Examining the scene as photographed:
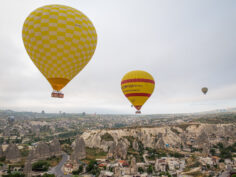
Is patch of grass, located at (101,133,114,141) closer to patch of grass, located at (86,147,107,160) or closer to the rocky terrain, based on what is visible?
the rocky terrain

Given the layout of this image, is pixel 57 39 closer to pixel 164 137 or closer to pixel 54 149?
pixel 54 149

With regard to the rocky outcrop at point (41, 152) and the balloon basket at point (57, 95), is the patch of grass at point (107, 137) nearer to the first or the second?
the rocky outcrop at point (41, 152)

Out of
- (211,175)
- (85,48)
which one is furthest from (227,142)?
(85,48)

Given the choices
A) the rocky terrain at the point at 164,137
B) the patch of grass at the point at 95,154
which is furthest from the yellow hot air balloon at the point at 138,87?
the rocky terrain at the point at 164,137

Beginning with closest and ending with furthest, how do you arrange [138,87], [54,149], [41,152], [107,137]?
[138,87]
[41,152]
[54,149]
[107,137]

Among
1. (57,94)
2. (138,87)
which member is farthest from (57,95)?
(138,87)

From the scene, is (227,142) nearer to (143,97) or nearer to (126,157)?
(126,157)

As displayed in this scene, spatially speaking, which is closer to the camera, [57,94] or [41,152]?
[57,94]

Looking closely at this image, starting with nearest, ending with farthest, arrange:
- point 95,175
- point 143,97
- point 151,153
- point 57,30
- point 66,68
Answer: point 57,30 < point 66,68 < point 143,97 < point 95,175 < point 151,153
